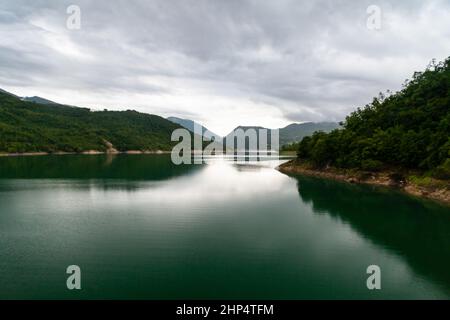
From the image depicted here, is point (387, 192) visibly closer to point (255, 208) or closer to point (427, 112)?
point (427, 112)

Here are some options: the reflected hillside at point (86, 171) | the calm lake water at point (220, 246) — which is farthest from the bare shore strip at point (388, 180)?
the reflected hillside at point (86, 171)

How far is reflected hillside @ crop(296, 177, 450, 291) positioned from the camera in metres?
22.4

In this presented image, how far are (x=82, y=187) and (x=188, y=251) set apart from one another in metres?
35.3

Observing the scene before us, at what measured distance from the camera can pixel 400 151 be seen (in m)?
53.5

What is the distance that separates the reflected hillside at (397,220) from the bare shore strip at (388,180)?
226cm

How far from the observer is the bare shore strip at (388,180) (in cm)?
4272

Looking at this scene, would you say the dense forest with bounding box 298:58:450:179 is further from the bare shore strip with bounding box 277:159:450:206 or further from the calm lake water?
the calm lake water

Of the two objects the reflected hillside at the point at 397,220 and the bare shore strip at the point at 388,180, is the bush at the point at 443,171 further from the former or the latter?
the reflected hillside at the point at 397,220

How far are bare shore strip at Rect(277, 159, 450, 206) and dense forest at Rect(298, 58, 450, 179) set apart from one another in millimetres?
1298

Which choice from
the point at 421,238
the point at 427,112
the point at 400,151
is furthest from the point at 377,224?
the point at 427,112

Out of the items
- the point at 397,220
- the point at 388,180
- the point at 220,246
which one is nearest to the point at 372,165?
the point at 388,180

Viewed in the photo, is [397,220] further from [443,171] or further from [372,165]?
[372,165]

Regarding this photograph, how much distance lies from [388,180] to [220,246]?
4103 cm
